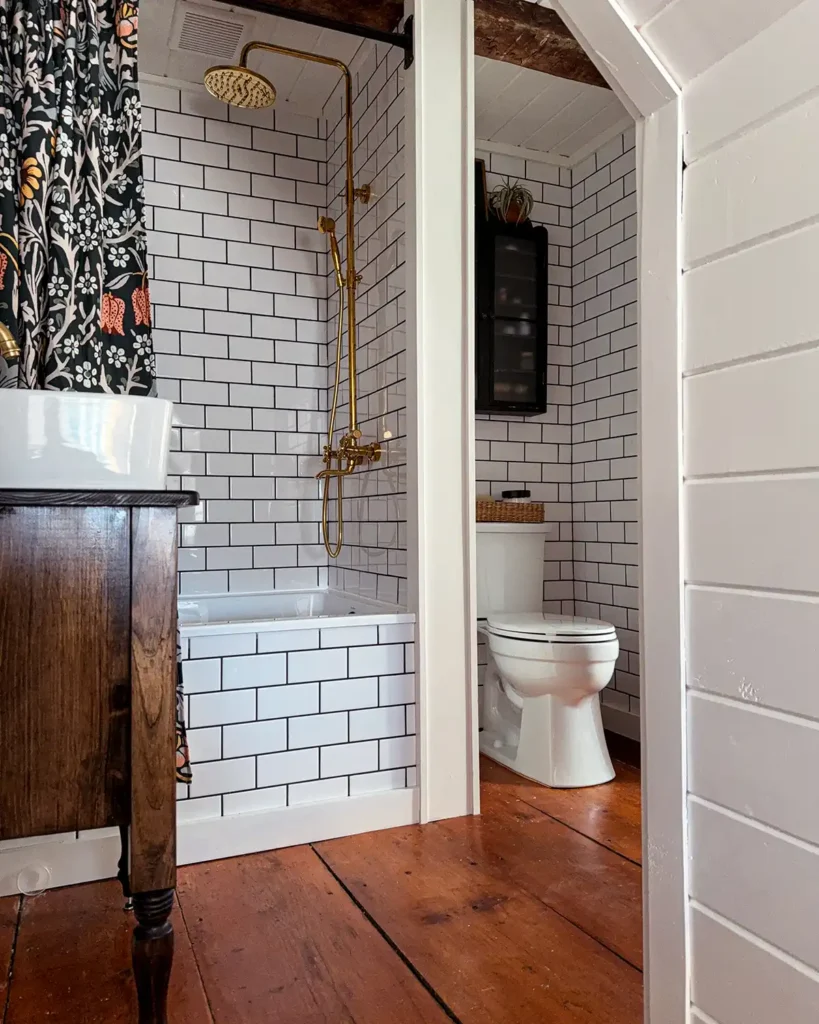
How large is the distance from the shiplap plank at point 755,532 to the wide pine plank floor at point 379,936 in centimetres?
91

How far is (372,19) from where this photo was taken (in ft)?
8.01

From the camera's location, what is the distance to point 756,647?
816mm

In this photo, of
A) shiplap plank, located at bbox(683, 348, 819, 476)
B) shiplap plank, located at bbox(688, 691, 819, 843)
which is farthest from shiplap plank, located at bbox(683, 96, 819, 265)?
shiplap plank, located at bbox(688, 691, 819, 843)

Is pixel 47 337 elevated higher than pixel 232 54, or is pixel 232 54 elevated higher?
pixel 232 54

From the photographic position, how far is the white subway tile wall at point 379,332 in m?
2.47

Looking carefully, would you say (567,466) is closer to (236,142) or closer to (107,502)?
(236,142)

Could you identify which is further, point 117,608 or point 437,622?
point 437,622

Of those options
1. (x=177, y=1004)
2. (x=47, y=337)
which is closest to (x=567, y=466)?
(x=47, y=337)

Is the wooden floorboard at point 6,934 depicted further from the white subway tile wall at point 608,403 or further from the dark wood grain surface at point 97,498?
the white subway tile wall at point 608,403

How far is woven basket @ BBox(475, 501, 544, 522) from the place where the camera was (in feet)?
9.59

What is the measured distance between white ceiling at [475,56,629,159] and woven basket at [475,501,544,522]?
59.4 inches

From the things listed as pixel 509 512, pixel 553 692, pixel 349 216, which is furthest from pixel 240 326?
pixel 553 692

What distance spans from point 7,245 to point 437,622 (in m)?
1.42

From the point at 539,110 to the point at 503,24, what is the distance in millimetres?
662
